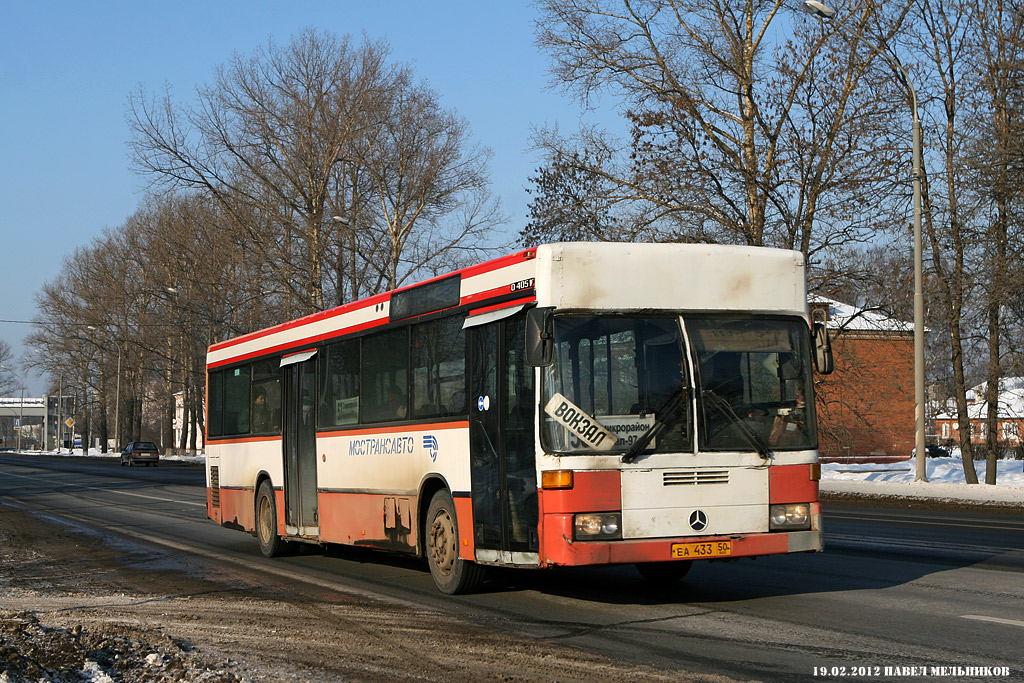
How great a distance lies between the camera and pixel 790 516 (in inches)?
376

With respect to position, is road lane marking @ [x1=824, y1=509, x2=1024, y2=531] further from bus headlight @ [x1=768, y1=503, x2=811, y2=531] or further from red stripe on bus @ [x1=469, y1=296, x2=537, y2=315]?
red stripe on bus @ [x1=469, y1=296, x2=537, y2=315]

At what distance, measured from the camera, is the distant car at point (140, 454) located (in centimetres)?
6844

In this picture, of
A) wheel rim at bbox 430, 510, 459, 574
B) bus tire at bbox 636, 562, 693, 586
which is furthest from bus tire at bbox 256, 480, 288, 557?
bus tire at bbox 636, 562, 693, 586

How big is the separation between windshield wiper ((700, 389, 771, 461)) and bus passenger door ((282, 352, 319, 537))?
21.0ft

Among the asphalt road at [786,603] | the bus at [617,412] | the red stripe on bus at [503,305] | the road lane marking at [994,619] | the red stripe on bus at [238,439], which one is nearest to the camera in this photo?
the asphalt road at [786,603]

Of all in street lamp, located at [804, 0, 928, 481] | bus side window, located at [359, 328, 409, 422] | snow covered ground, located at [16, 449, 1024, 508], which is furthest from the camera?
street lamp, located at [804, 0, 928, 481]

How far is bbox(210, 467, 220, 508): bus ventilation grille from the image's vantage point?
1836 cm

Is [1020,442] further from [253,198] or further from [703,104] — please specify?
[253,198]

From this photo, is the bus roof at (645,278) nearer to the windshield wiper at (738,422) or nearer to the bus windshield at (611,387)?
the bus windshield at (611,387)

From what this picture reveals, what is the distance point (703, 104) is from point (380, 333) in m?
21.8

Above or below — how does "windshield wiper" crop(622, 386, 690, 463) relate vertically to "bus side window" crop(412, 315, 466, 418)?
below

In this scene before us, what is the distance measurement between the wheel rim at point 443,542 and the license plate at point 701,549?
2.34 meters

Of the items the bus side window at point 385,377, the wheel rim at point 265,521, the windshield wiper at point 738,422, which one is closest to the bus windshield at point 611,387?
the windshield wiper at point 738,422

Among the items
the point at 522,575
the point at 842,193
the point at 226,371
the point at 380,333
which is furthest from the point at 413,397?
the point at 842,193
